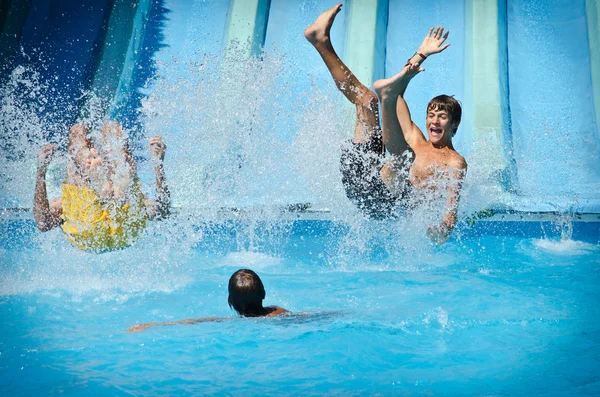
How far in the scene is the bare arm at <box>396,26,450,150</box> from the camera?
9.34 ft

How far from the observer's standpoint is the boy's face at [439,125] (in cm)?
348

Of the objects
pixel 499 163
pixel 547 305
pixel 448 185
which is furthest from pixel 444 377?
pixel 499 163

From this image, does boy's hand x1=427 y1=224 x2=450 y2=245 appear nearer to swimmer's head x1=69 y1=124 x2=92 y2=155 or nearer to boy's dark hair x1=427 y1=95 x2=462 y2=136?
boy's dark hair x1=427 y1=95 x2=462 y2=136

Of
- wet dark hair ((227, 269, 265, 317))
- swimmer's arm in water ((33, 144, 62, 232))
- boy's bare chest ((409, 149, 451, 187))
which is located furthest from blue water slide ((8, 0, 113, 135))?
wet dark hair ((227, 269, 265, 317))

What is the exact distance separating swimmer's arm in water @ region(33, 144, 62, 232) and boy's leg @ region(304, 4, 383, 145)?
1.51 metres

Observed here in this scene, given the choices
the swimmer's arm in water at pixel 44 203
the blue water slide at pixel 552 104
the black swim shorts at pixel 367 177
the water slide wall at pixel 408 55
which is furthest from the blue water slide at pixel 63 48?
the blue water slide at pixel 552 104

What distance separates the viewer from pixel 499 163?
5574 millimetres

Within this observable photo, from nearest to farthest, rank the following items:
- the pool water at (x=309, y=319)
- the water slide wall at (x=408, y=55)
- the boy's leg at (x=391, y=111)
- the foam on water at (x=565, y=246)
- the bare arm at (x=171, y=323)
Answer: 1. the pool water at (x=309, y=319)
2. the bare arm at (x=171, y=323)
3. the boy's leg at (x=391, y=111)
4. the foam on water at (x=565, y=246)
5. the water slide wall at (x=408, y=55)

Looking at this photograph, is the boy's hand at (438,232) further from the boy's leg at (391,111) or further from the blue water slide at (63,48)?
the blue water slide at (63,48)

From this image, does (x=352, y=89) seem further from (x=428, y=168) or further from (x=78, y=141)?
(x=78, y=141)

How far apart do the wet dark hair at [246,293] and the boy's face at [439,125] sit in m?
1.57

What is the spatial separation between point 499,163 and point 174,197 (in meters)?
3.02

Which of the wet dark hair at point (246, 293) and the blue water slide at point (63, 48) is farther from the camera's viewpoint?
the blue water slide at point (63, 48)

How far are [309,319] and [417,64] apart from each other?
133 centimetres
